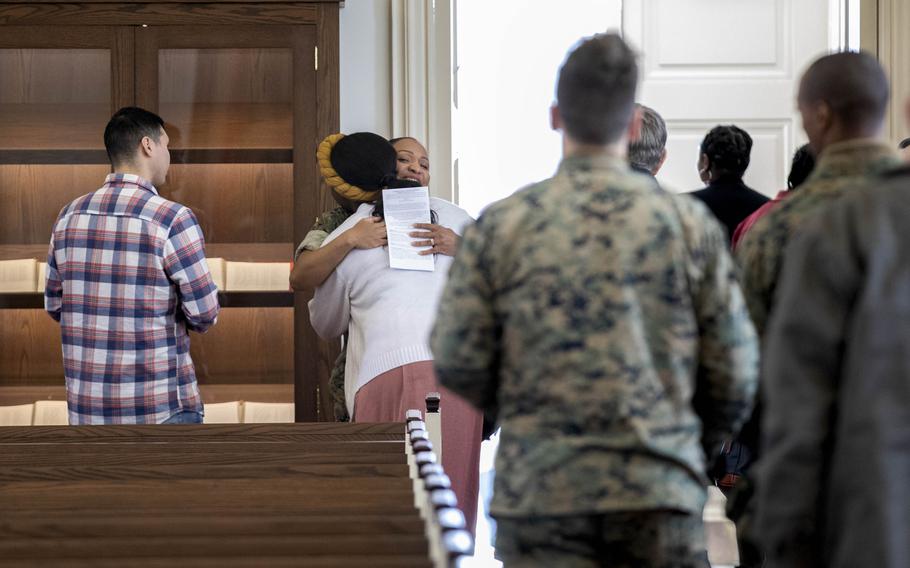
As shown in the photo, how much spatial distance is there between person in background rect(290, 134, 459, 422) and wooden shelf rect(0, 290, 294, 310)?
0.69 metres

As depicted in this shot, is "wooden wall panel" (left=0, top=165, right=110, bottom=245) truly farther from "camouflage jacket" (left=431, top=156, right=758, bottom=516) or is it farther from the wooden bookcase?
"camouflage jacket" (left=431, top=156, right=758, bottom=516)

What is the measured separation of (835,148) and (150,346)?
7.61ft

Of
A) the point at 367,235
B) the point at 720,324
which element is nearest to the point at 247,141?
the point at 367,235

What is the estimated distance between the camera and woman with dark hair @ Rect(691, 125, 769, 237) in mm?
3895

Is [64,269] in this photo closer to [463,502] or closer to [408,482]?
[463,502]

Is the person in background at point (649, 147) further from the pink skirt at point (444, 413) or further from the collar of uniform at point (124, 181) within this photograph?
the collar of uniform at point (124, 181)

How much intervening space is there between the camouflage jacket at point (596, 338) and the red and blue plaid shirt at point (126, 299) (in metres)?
2.09

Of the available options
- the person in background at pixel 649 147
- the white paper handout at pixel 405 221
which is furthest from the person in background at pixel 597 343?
the white paper handout at pixel 405 221

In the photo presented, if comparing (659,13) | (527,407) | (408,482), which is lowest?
(408,482)

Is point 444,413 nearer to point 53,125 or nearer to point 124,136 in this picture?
point 124,136

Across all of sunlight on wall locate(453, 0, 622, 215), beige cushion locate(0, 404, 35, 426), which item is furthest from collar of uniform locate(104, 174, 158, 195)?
sunlight on wall locate(453, 0, 622, 215)

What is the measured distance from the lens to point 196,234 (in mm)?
4008

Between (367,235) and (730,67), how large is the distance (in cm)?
200

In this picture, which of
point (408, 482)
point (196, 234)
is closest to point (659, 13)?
point (196, 234)
